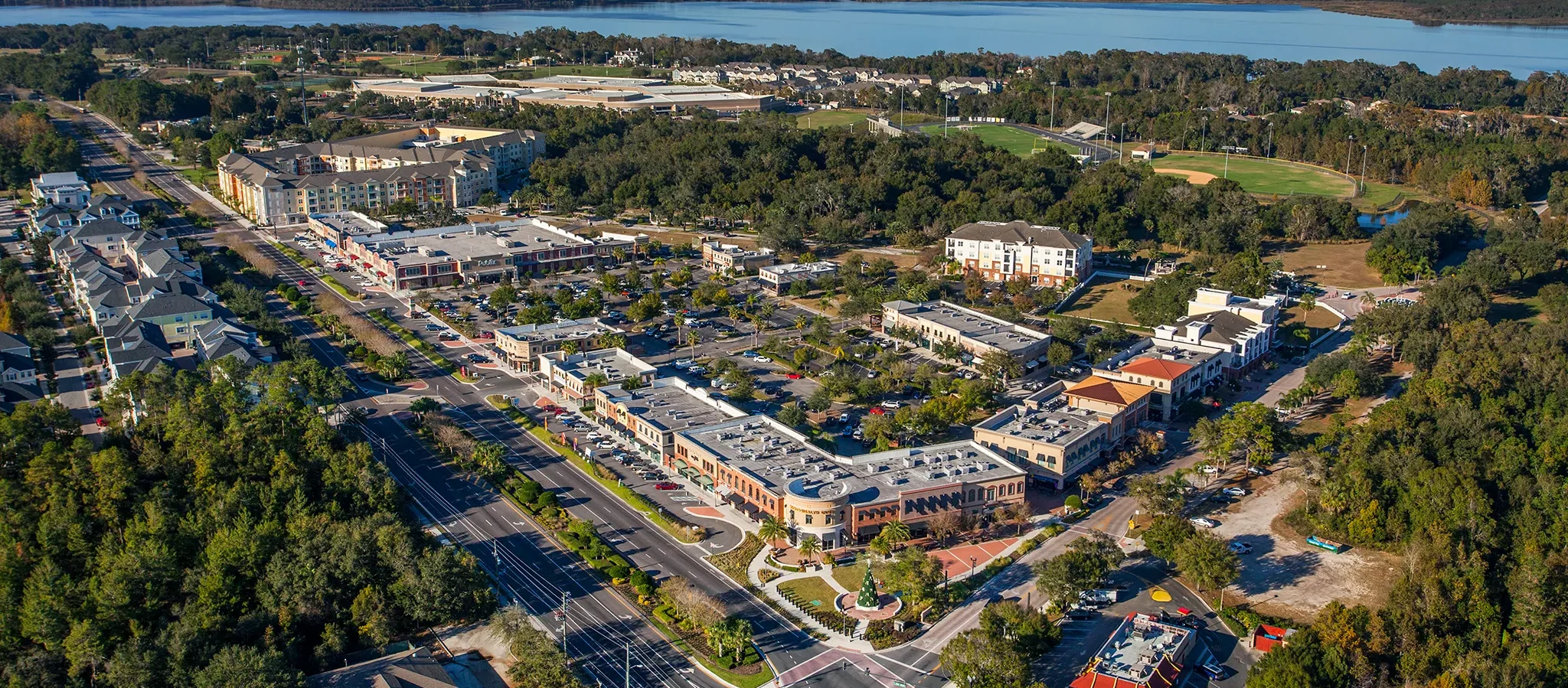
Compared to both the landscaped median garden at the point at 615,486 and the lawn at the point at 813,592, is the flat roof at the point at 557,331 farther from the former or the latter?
the lawn at the point at 813,592

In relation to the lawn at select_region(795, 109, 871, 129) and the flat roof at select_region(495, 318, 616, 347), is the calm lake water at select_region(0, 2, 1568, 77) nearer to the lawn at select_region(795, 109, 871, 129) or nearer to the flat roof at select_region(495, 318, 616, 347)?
the lawn at select_region(795, 109, 871, 129)

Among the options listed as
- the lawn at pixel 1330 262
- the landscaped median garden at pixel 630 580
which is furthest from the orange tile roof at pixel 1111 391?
the lawn at pixel 1330 262

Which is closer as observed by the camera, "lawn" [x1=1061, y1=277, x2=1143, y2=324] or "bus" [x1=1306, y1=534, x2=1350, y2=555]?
"bus" [x1=1306, y1=534, x2=1350, y2=555]

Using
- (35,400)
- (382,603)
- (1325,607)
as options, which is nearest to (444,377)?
(35,400)

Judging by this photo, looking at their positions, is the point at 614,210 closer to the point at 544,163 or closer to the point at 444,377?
the point at 544,163

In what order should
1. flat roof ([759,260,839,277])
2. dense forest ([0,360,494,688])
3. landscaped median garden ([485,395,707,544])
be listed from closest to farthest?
1. dense forest ([0,360,494,688])
2. landscaped median garden ([485,395,707,544])
3. flat roof ([759,260,839,277])

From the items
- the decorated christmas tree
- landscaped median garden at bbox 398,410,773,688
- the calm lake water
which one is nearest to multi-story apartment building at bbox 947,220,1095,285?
landscaped median garden at bbox 398,410,773,688
